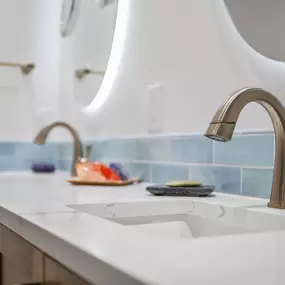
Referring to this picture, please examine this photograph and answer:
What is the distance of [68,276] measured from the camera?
0.45m

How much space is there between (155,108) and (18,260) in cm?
69

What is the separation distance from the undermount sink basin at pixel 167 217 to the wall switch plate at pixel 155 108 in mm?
429

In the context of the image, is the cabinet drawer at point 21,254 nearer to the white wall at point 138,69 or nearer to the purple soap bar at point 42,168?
the white wall at point 138,69

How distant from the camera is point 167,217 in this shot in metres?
0.83

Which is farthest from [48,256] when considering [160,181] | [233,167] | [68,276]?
[160,181]

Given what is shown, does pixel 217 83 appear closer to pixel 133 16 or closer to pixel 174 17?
pixel 174 17

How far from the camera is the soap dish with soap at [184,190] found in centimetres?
92

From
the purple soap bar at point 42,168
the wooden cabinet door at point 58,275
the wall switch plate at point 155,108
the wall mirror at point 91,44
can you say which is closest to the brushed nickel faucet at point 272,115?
the wooden cabinet door at point 58,275

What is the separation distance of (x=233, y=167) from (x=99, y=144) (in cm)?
72

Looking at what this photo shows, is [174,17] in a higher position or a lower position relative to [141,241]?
higher

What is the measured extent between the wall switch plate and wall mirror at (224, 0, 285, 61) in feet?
1.11

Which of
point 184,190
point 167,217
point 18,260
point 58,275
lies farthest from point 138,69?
point 58,275

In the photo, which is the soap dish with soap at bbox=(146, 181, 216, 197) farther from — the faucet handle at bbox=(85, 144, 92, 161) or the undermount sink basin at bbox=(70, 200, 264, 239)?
the faucet handle at bbox=(85, 144, 92, 161)

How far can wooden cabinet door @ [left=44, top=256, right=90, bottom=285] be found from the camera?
44 centimetres
